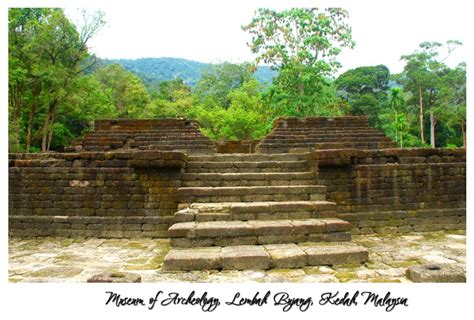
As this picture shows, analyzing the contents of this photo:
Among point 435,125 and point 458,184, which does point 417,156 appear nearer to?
point 458,184

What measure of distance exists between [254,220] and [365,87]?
42013 mm

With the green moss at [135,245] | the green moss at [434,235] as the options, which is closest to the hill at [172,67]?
the green moss at [434,235]

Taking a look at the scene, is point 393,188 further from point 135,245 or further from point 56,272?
point 56,272

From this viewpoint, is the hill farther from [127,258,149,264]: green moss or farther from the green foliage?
[127,258,149,264]: green moss

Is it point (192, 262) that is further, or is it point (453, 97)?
point (453, 97)

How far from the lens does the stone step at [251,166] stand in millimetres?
7227

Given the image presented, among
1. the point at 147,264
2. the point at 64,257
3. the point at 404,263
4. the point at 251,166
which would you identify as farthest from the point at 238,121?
the point at 404,263

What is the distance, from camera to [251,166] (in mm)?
7281

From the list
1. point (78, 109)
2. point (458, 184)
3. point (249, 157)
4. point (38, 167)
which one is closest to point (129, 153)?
point (38, 167)

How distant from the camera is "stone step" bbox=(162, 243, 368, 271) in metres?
4.36

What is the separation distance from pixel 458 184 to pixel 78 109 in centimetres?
2455

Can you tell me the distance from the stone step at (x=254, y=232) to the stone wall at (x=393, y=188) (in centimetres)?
147

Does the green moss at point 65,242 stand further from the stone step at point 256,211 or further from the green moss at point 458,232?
the green moss at point 458,232

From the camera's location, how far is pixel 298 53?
21328 mm
